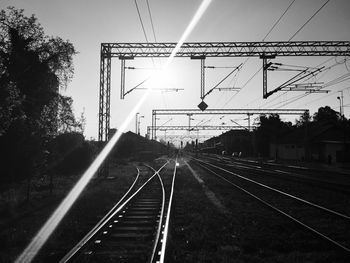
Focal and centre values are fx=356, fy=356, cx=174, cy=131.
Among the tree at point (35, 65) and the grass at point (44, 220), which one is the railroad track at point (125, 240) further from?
the tree at point (35, 65)

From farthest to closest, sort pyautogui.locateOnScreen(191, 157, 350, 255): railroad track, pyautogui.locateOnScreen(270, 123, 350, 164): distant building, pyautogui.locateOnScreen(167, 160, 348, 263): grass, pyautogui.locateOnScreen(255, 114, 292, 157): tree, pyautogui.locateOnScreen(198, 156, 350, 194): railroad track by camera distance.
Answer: pyautogui.locateOnScreen(255, 114, 292, 157): tree
pyautogui.locateOnScreen(270, 123, 350, 164): distant building
pyautogui.locateOnScreen(198, 156, 350, 194): railroad track
pyautogui.locateOnScreen(191, 157, 350, 255): railroad track
pyautogui.locateOnScreen(167, 160, 348, 263): grass

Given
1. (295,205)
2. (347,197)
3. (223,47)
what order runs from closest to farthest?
(295,205), (347,197), (223,47)

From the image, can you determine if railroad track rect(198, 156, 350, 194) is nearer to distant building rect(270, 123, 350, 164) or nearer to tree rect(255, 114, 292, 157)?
distant building rect(270, 123, 350, 164)

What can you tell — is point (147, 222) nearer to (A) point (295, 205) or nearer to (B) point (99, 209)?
(B) point (99, 209)

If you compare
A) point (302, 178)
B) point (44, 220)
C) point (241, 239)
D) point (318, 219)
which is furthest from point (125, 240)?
point (302, 178)

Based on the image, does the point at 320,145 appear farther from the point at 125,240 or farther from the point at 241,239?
the point at 125,240

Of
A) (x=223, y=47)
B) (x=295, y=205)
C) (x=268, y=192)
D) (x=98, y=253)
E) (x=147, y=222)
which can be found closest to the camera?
(x=98, y=253)

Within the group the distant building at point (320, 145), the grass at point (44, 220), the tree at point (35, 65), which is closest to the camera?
the grass at point (44, 220)

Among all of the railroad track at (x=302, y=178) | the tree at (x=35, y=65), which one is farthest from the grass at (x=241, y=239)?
the tree at (x=35, y=65)

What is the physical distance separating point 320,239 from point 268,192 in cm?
1018

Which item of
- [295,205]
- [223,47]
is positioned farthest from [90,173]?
[295,205]

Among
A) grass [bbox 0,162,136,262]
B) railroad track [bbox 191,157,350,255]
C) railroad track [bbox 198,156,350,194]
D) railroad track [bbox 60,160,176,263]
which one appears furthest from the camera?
railroad track [bbox 198,156,350,194]

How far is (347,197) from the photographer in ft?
52.8

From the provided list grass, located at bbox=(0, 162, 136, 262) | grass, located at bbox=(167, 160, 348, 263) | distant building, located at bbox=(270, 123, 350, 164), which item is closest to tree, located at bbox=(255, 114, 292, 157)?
distant building, located at bbox=(270, 123, 350, 164)
